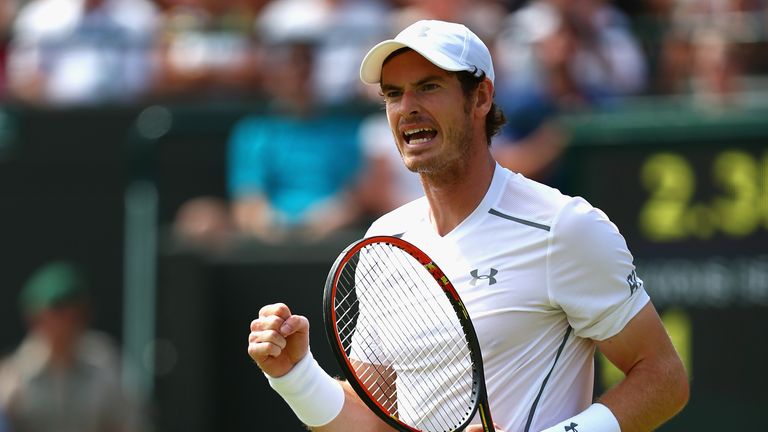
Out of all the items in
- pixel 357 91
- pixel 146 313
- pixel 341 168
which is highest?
pixel 357 91

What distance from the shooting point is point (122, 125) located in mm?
9812

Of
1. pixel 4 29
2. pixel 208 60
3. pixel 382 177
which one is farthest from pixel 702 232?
pixel 4 29

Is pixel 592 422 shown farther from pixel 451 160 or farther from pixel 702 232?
pixel 702 232

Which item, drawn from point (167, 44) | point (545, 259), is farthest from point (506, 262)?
point (167, 44)

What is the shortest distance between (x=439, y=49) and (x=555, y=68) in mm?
5025

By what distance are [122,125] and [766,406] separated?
15.1ft

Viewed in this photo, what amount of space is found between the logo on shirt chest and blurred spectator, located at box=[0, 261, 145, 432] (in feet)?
18.7

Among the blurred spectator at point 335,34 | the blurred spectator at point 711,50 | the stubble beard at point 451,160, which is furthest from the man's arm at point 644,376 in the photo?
the blurred spectator at point 335,34

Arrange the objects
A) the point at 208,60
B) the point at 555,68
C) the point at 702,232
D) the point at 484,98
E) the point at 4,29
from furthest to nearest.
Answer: the point at 4,29 → the point at 208,60 → the point at 555,68 → the point at 702,232 → the point at 484,98

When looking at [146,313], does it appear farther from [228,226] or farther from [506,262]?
[506,262]

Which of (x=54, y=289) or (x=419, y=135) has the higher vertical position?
(x=54, y=289)

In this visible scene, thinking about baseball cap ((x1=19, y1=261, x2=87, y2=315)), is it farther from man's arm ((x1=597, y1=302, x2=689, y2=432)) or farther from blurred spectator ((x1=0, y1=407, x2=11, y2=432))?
man's arm ((x1=597, y1=302, x2=689, y2=432))

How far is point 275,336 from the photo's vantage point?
372cm

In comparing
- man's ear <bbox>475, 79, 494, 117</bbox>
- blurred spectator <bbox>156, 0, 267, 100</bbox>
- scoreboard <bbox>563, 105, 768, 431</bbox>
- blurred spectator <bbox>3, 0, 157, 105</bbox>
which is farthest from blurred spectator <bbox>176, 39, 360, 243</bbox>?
man's ear <bbox>475, 79, 494, 117</bbox>
